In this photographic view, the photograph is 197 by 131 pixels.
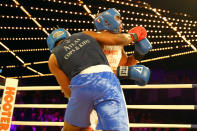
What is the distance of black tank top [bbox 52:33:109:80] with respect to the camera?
5.37 ft

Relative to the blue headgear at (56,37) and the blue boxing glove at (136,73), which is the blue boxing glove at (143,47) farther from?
the blue headgear at (56,37)

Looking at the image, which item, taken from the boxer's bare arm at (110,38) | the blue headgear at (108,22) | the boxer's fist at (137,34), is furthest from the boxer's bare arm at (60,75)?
the boxer's fist at (137,34)

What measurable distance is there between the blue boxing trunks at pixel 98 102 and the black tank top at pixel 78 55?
0.06 meters

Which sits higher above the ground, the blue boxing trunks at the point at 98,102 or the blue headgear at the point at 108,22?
the blue headgear at the point at 108,22

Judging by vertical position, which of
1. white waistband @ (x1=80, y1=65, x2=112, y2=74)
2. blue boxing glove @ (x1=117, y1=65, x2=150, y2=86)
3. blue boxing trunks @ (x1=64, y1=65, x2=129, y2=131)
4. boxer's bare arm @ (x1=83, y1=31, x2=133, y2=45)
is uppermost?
boxer's bare arm @ (x1=83, y1=31, x2=133, y2=45)

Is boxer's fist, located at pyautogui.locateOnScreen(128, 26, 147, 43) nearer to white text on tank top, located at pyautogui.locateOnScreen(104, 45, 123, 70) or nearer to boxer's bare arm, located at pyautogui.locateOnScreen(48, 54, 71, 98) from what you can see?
white text on tank top, located at pyautogui.locateOnScreen(104, 45, 123, 70)

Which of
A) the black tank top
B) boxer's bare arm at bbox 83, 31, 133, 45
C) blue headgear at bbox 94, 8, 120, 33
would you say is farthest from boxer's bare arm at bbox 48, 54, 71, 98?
blue headgear at bbox 94, 8, 120, 33

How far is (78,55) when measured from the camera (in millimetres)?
1647

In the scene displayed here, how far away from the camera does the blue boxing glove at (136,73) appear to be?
5.98ft

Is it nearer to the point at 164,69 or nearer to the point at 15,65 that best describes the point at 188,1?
the point at 164,69

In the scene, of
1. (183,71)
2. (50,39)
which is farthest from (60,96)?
(50,39)

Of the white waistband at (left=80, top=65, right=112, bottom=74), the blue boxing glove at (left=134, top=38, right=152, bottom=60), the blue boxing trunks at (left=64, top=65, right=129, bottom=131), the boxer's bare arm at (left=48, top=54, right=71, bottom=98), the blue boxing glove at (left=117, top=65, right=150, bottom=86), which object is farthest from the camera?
the blue boxing glove at (left=134, top=38, right=152, bottom=60)

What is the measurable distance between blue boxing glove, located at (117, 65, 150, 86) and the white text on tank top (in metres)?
0.08

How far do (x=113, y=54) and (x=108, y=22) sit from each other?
216 millimetres
